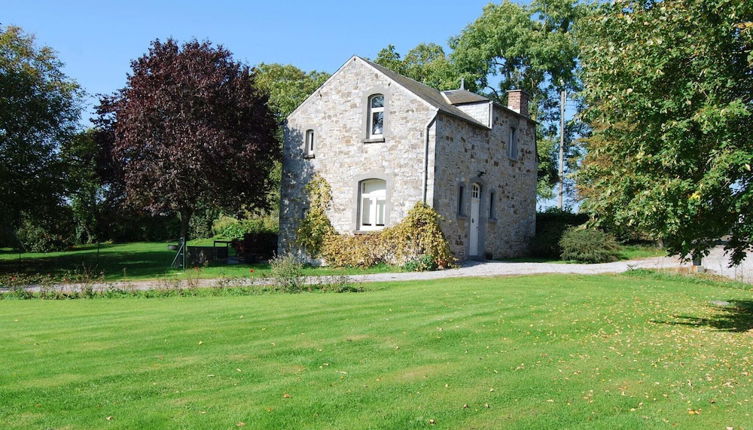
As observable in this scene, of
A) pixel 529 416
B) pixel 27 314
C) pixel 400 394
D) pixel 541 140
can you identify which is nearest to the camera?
pixel 529 416

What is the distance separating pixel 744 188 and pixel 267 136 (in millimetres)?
18692

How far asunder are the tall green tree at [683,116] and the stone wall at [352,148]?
453 inches

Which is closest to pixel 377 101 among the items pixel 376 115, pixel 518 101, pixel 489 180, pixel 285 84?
pixel 376 115

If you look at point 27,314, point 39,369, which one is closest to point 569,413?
point 39,369

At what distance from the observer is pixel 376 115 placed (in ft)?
73.6

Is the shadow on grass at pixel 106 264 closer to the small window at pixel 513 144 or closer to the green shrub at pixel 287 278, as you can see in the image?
the green shrub at pixel 287 278

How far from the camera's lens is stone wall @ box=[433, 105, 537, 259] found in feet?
69.4

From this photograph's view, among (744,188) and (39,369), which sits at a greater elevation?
(744,188)

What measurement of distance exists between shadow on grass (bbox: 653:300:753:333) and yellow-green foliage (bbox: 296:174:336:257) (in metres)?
14.2

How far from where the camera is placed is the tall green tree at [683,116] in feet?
25.1

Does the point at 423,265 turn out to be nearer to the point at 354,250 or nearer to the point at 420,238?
the point at 420,238

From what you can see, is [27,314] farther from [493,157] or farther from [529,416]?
[493,157]

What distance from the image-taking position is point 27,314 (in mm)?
10766

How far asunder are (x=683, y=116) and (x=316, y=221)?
16.2m
